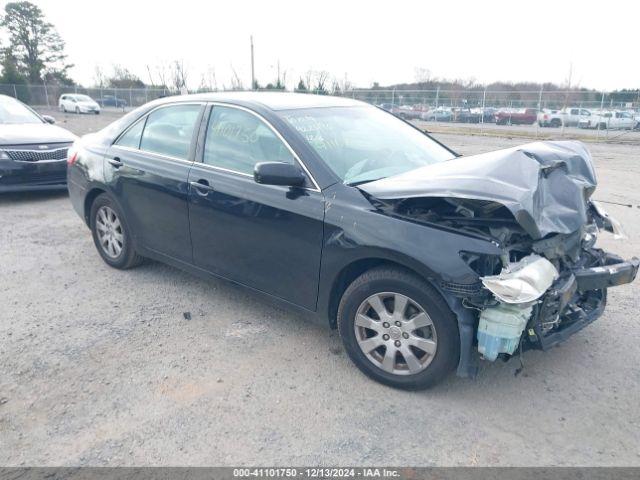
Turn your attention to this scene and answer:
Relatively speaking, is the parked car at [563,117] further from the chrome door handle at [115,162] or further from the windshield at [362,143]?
the chrome door handle at [115,162]

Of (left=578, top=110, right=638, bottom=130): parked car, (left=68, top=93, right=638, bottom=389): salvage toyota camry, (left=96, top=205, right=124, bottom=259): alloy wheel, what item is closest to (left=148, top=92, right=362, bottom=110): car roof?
(left=68, top=93, right=638, bottom=389): salvage toyota camry

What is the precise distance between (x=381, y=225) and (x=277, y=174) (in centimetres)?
73

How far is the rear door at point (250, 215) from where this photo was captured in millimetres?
3322

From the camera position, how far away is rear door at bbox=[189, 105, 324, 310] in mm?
3322

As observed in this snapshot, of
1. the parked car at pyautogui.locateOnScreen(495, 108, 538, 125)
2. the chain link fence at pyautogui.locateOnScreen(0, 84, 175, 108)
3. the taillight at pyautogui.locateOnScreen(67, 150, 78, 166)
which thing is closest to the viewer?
the taillight at pyautogui.locateOnScreen(67, 150, 78, 166)

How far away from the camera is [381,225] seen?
297 centimetres

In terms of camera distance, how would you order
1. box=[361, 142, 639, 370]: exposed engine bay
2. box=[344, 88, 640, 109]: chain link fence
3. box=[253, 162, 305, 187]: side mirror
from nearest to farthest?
1. box=[361, 142, 639, 370]: exposed engine bay
2. box=[253, 162, 305, 187]: side mirror
3. box=[344, 88, 640, 109]: chain link fence

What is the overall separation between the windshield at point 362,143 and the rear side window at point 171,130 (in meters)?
0.93

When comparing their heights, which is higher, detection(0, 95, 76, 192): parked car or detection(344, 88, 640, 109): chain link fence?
detection(344, 88, 640, 109): chain link fence

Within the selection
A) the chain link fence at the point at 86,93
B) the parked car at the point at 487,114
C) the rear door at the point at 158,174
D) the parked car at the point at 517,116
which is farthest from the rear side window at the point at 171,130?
the chain link fence at the point at 86,93

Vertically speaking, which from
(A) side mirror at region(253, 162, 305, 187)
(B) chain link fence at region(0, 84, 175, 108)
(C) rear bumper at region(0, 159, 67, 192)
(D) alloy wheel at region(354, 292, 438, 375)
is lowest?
(D) alloy wheel at region(354, 292, 438, 375)

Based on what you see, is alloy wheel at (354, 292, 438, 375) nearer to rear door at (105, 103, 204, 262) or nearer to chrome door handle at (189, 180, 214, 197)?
chrome door handle at (189, 180, 214, 197)

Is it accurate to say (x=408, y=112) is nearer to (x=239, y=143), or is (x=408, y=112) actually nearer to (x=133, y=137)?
(x=133, y=137)

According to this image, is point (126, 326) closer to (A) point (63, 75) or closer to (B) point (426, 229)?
(B) point (426, 229)
